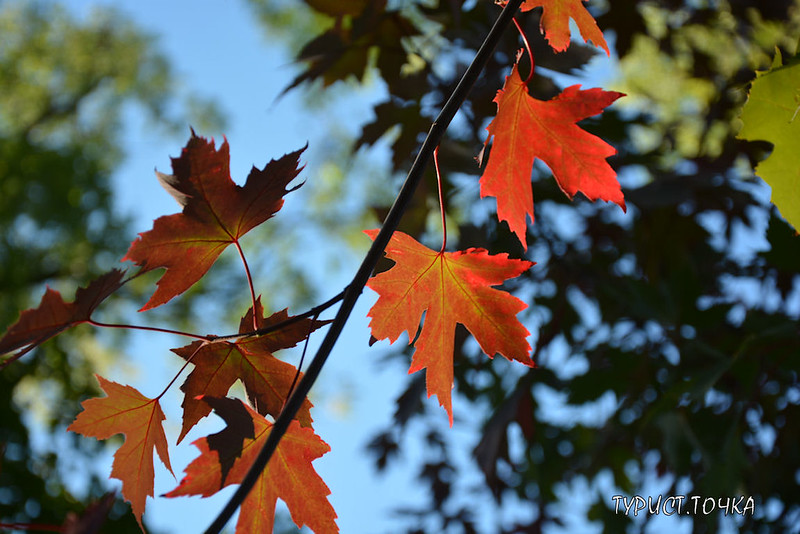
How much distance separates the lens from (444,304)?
1.68 ft

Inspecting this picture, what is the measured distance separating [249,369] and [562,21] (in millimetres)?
402

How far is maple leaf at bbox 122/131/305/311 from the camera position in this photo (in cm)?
44

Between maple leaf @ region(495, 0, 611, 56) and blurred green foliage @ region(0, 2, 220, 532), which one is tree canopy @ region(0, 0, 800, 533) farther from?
blurred green foliage @ region(0, 2, 220, 532)

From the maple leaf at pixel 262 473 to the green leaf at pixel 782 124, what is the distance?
43 cm

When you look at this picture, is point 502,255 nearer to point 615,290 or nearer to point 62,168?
point 615,290

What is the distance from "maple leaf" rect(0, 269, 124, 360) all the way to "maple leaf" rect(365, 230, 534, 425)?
20 centimetres

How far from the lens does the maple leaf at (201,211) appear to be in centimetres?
44

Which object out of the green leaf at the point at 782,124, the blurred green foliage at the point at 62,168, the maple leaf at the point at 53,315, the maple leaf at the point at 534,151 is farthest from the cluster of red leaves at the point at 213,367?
the blurred green foliage at the point at 62,168

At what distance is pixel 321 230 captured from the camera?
18.1 feet

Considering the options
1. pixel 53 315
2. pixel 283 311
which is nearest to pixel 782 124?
pixel 283 311

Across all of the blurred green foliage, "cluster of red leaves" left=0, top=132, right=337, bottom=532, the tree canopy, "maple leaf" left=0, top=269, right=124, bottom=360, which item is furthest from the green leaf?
the blurred green foliage

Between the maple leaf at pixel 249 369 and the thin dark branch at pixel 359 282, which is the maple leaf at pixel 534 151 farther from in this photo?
the maple leaf at pixel 249 369

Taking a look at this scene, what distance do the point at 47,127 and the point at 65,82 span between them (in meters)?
0.58

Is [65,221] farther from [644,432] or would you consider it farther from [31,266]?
[644,432]
